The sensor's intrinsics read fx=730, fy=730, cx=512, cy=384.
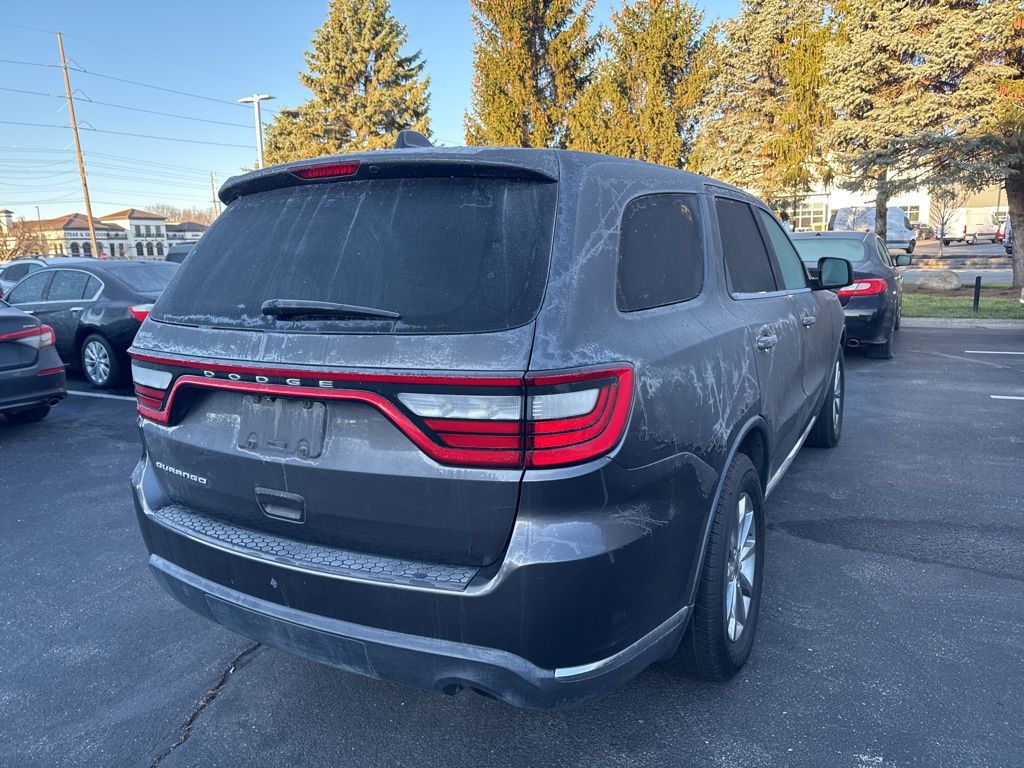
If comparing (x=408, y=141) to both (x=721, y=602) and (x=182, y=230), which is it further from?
(x=182, y=230)

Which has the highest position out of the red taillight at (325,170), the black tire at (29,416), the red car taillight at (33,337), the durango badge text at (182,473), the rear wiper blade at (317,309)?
the red taillight at (325,170)

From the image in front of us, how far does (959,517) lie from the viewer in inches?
162

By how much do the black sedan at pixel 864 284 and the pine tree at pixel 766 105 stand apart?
52.2ft

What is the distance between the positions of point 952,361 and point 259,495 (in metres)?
9.56

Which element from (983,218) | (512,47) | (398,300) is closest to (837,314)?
(398,300)

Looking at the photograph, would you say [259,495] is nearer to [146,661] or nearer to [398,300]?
[398,300]

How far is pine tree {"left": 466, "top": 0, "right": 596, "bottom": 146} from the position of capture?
84.9ft

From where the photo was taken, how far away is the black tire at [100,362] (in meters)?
8.43

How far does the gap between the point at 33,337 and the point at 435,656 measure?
6067 mm

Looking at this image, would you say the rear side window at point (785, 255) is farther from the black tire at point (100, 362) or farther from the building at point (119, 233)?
the building at point (119, 233)

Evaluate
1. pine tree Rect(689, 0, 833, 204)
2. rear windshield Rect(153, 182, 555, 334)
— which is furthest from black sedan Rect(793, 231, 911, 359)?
pine tree Rect(689, 0, 833, 204)

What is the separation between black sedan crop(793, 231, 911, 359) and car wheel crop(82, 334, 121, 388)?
26.8 feet

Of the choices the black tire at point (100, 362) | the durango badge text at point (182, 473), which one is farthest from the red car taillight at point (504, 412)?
the black tire at point (100, 362)

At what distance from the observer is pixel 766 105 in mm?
24844
